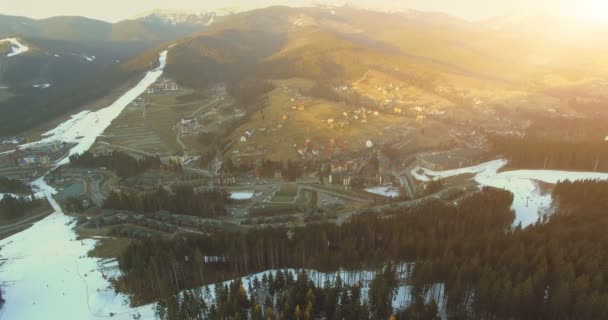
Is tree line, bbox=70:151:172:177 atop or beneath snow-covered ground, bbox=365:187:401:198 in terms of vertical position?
atop

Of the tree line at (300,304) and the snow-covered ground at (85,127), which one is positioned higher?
the snow-covered ground at (85,127)

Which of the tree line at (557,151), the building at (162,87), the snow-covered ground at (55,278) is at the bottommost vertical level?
the snow-covered ground at (55,278)

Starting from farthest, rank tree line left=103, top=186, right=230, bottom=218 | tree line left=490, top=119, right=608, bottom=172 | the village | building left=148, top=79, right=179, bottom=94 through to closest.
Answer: building left=148, top=79, right=179, bottom=94, tree line left=490, top=119, right=608, bottom=172, the village, tree line left=103, top=186, right=230, bottom=218

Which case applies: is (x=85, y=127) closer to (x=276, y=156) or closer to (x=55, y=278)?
(x=276, y=156)

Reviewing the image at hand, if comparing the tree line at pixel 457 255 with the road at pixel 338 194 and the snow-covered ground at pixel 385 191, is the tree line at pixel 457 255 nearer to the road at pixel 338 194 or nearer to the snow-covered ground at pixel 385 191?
the road at pixel 338 194

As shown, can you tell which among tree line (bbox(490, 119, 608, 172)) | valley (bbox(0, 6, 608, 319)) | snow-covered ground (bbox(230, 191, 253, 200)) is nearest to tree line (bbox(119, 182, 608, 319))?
valley (bbox(0, 6, 608, 319))

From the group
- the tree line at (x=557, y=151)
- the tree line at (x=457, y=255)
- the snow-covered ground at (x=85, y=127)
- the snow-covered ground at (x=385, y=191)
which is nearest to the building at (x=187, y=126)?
the snow-covered ground at (x=85, y=127)

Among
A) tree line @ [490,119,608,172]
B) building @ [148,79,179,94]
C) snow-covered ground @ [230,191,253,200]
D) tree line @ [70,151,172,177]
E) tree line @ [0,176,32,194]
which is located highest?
building @ [148,79,179,94]

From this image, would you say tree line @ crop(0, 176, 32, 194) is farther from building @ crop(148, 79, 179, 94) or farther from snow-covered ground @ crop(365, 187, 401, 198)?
building @ crop(148, 79, 179, 94)
